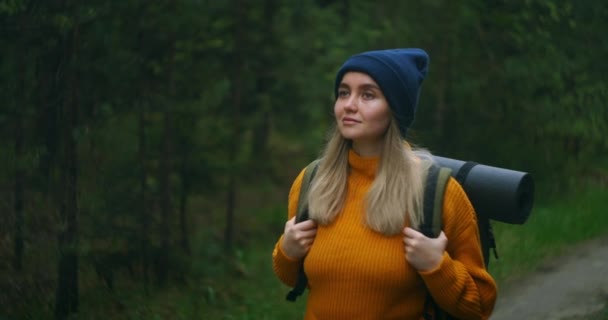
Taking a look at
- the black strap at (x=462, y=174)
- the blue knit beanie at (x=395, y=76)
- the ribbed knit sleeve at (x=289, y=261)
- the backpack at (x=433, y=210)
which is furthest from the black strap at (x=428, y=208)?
the ribbed knit sleeve at (x=289, y=261)

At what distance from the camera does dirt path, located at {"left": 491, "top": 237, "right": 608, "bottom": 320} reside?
5996 millimetres

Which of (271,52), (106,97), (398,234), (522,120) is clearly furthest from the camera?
(271,52)

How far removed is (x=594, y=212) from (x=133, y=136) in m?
6.56

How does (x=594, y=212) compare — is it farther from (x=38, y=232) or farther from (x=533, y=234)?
(x=38, y=232)

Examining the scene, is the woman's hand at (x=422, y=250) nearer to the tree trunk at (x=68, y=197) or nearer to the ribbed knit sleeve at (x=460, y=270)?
the ribbed knit sleeve at (x=460, y=270)

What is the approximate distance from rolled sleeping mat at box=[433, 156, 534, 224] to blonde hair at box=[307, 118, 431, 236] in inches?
9.4

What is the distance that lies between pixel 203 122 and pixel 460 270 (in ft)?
38.2

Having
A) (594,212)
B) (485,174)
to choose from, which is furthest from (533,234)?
(485,174)

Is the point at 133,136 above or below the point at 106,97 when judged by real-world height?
below

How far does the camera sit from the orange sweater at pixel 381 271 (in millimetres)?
2867

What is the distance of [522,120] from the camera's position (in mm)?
11547

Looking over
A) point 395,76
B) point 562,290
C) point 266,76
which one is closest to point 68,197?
point 562,290

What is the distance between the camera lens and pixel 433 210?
288 cm

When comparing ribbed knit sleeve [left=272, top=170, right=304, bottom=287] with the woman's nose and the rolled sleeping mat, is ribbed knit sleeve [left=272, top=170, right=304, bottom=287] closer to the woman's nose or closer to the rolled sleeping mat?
the woman's nose
